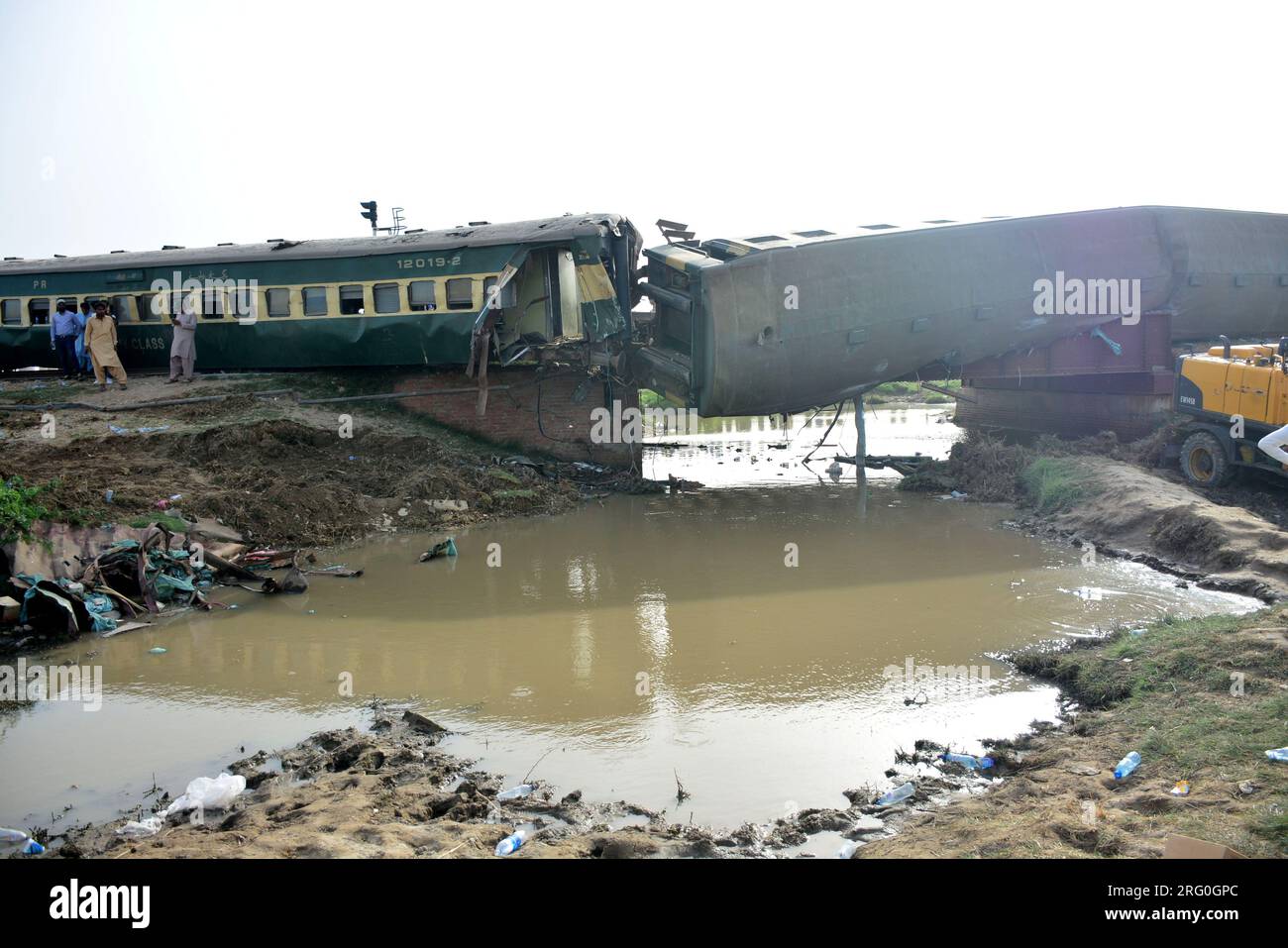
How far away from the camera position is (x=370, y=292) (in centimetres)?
1708

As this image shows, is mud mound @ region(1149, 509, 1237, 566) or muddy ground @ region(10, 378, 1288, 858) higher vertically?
mud mound @ region(1149, 509, 1237, 566)

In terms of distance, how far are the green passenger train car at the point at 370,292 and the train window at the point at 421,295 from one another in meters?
0.02

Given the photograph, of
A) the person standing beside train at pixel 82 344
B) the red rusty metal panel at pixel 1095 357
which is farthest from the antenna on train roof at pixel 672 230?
the person standing beside train at pixel 82 344

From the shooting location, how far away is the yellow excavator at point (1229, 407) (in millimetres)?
12227

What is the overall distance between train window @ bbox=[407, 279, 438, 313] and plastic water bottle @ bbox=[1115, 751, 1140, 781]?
1368 centimetres

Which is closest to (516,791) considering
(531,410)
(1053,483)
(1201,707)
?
(1201,707)

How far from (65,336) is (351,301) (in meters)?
5.99

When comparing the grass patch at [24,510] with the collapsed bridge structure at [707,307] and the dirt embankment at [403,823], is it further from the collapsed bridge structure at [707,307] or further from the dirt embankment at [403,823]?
the collapsed bridge structure at [707,307]

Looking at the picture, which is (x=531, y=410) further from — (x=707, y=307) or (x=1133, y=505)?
(x=1133, y=505)

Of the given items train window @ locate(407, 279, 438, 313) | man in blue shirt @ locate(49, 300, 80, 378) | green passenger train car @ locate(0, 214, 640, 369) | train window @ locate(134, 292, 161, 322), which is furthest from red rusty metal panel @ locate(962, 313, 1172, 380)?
man in blue shirt @ locate(49, 300, 80, 378)

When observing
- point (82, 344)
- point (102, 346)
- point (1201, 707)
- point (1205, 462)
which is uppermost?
point (82, 344)

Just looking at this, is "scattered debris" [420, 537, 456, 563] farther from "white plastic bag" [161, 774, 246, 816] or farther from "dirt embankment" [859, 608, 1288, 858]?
"dirt embankment" [859, 608, 1288, 858]

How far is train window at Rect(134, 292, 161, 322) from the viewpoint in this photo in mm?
18266
